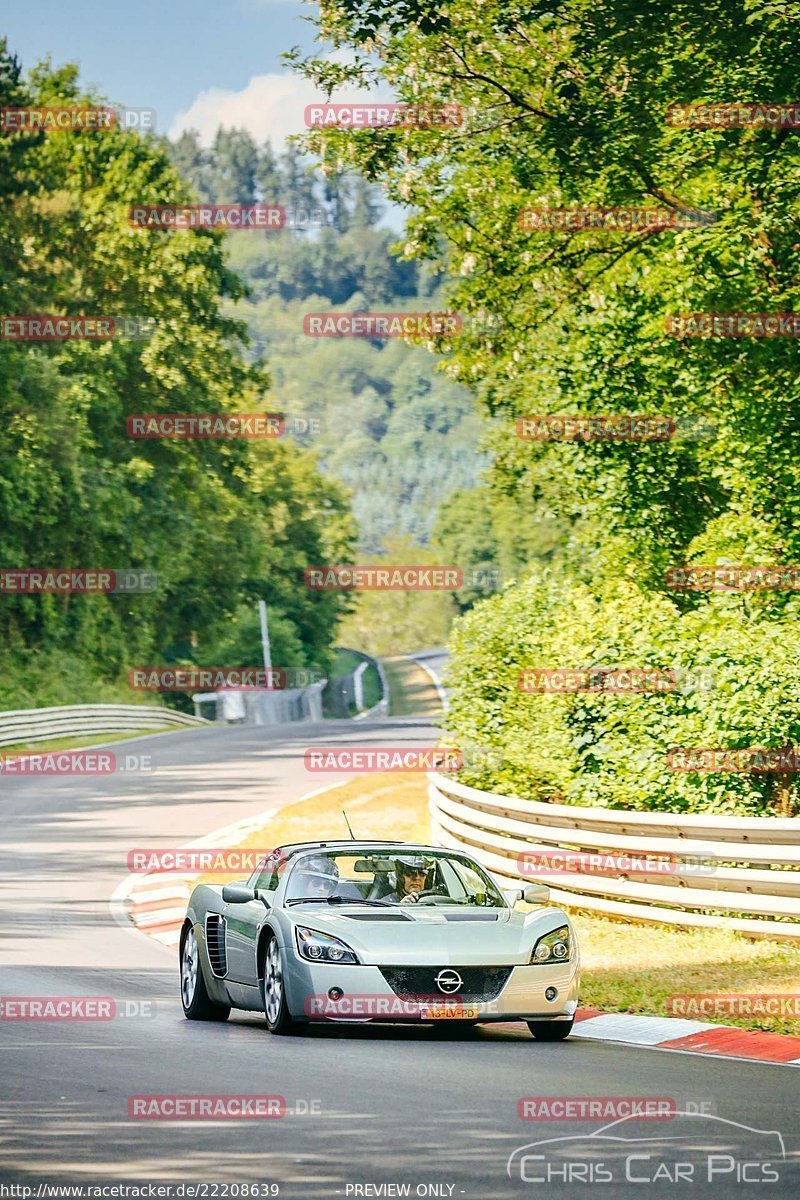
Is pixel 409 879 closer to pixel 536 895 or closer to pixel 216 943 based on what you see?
pixel 536 895

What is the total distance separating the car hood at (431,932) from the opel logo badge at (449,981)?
2.9 inches

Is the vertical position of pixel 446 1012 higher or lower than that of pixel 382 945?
lower

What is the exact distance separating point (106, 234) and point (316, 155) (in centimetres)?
4342

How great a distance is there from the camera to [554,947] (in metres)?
10.6

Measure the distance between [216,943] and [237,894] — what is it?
714mm

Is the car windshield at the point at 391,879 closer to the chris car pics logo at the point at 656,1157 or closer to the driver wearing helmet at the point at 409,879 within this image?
the driver wearing helmet at the point at 409,879

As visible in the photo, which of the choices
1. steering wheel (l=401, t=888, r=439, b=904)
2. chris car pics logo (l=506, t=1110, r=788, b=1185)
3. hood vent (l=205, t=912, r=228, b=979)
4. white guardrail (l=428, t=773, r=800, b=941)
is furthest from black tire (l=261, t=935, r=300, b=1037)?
white guardrail (l=428, t=773, r=800, b=941)

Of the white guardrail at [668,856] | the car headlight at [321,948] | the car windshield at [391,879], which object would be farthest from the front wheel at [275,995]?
the white guardrail at [668,856]


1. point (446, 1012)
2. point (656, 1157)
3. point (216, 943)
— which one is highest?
point (656, 1157)

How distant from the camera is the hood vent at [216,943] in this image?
11.8 meters

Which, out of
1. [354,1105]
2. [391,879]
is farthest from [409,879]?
[354,1105]

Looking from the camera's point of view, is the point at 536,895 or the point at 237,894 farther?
the point at 237,894

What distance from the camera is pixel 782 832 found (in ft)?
43.5

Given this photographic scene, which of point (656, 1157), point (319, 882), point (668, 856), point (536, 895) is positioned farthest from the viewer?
point (668, 856)
